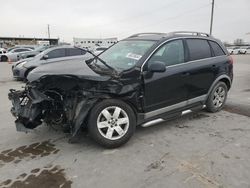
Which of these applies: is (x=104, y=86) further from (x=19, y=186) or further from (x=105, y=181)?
(x=19, y=186)

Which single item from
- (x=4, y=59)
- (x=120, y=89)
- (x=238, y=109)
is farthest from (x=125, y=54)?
(x=4, y=59)

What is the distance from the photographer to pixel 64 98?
12.5 feet

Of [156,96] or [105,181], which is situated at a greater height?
[156,96]

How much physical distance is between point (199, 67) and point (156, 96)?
4.02 feet

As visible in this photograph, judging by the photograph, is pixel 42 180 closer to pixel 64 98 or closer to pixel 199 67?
pixel 64 98

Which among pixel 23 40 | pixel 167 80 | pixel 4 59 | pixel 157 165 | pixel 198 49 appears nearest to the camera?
pixel 157 165

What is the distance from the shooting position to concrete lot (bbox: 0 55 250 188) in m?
3.04

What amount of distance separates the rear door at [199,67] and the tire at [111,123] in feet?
4.91

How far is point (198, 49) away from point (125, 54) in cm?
151

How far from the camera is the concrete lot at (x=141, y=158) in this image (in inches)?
120

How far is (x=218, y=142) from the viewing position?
409 centimetres

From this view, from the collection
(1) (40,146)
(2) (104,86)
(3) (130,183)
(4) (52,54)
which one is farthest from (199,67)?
(4) (52,54)

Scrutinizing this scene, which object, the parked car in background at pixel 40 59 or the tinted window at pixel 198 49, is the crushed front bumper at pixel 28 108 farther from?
the parked car in background at pixel 40 59

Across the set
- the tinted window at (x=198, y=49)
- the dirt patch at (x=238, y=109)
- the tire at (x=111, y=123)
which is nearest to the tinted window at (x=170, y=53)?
the tinted window at (x=198, y=49)
